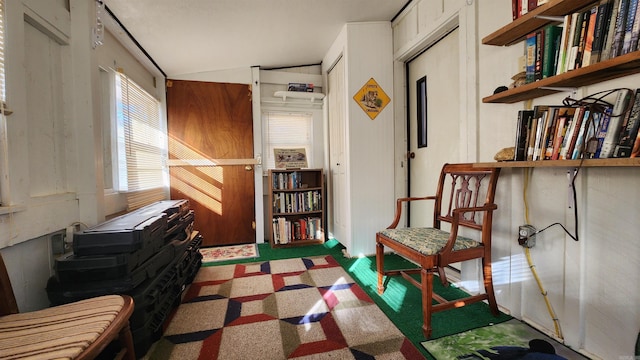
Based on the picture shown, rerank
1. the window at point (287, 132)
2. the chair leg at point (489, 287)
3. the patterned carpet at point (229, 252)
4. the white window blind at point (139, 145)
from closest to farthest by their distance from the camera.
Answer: the chair leg at point (489, 287) → the white window blind at point (139, 145) → the patterned carpet at point (229, 252) → the window at point (287, 132)

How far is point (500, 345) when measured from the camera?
4.34 ft

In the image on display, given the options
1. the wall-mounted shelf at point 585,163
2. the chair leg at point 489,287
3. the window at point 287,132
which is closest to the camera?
the wall-mounted shelf at point 585,163

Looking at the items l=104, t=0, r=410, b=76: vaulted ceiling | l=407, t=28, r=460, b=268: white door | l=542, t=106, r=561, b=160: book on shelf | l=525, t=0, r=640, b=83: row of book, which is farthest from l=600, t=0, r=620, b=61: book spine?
l=104, t=0, r=410, b=76: vaulted ceiling

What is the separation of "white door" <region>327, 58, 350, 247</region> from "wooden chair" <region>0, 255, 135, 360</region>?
81.0 inches

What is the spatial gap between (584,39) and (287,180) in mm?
2801

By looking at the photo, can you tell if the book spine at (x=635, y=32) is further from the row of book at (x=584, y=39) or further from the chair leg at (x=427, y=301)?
the chair leg at (x=427, y=301)

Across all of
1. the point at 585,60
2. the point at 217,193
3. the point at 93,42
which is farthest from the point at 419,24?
the point at 217,193

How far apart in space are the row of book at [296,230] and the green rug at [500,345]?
2.07 m

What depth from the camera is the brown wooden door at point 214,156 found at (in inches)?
126

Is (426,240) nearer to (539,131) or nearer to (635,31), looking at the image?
(539,131)

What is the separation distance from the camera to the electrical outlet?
1.45 metres

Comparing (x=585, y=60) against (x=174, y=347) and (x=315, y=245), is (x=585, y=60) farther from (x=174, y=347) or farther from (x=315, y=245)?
(x=315, y=245)

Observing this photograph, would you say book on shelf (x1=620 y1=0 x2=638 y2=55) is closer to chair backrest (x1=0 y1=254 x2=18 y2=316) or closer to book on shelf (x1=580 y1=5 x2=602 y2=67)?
book on shelf (x1=580 y1=5 x2=602 y2=67)

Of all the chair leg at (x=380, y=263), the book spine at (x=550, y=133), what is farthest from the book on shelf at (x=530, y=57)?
the chair leg at (x=380, y=263)
